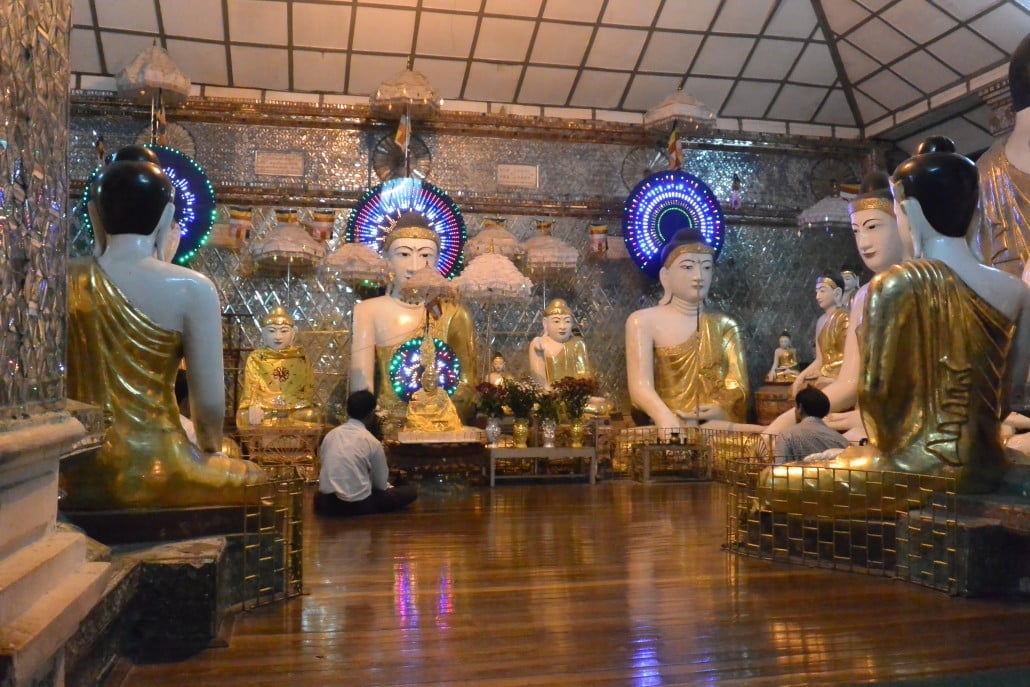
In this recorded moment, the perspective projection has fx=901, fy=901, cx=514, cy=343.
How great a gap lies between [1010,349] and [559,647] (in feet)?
7.37

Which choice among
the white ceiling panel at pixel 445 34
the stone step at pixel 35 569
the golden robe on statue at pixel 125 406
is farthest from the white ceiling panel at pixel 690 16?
the stone step at pixel 35 569

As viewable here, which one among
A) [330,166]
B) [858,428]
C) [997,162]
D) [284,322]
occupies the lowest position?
[858,428]

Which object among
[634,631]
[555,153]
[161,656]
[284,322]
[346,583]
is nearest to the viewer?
[161,656]

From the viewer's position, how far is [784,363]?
8.58 m

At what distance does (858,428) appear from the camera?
6375 millimetres

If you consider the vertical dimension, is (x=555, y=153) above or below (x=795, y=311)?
above

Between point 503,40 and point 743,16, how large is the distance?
7.33ft

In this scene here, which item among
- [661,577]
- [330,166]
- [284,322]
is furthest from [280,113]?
[661,577]

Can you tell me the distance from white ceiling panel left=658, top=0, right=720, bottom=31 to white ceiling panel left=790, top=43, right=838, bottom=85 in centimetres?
114

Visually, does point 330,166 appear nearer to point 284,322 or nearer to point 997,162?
point 284,322

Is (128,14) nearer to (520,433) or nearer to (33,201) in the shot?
(520,433)

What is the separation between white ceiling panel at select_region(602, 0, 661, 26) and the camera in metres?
8.15

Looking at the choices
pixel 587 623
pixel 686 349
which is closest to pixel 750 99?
pixel 686 349

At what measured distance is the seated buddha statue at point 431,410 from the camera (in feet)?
22.0
